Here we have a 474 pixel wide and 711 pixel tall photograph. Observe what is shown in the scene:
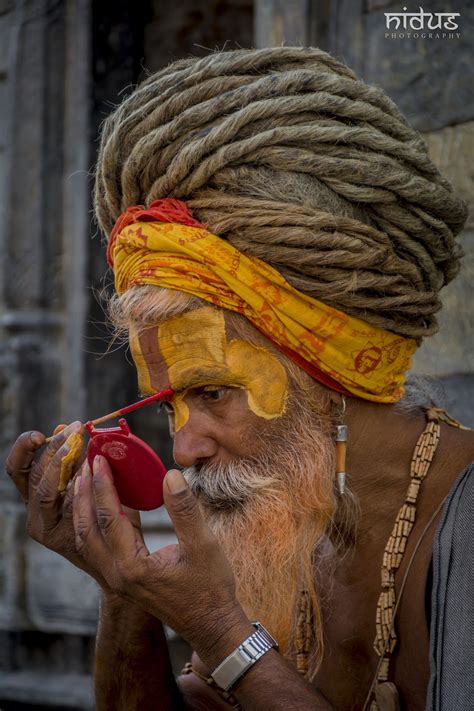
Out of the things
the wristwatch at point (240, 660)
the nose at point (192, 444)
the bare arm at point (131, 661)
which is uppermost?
the nose at point (192, 444)

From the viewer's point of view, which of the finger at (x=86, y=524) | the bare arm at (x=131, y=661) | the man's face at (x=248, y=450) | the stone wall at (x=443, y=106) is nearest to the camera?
the finger at (x=86, y=524)

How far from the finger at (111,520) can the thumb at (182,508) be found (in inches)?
5.3

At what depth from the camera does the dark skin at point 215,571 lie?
85.9 inches

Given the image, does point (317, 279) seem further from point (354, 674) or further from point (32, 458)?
point (354, 674)

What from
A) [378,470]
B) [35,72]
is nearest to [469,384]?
[378,470]

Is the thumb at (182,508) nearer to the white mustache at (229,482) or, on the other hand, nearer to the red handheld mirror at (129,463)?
the red handheld mirror at (129,463)

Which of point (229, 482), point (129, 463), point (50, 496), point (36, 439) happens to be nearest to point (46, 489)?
point (50, 496)

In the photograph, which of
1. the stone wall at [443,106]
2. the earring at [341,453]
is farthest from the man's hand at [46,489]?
the stone wall at [443,106]

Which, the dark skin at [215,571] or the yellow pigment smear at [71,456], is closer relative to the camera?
the dark skin at [215,571]

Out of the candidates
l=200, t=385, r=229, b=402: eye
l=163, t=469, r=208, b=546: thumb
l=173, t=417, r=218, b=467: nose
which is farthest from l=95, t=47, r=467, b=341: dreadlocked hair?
l=163, t=469, r=208, b=546: thumb

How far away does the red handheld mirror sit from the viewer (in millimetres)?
2424

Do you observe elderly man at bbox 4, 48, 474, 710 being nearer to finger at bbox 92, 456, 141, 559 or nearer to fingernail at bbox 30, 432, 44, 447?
fingernail at bbox 30, 432, 44, 447

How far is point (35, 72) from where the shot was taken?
5156 millimetres

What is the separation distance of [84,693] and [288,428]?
2.86 meters
